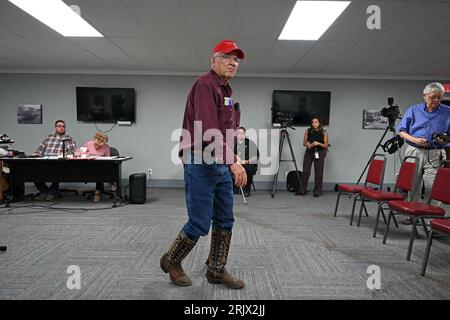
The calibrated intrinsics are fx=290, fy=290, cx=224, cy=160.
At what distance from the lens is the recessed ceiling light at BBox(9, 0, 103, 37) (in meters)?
2.99

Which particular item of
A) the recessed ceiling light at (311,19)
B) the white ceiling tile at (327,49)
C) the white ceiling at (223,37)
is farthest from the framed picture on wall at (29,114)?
the white ceiling tile at (327,49)

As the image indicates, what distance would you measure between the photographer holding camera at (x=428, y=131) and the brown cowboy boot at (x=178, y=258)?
92.0 inches

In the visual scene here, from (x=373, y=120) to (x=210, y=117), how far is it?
5.42 meters

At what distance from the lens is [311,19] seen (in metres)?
3.22

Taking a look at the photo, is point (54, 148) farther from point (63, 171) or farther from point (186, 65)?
point (186, 65)

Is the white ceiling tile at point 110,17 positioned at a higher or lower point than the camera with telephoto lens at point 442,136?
higher

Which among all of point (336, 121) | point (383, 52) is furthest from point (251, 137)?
point (383, 52)

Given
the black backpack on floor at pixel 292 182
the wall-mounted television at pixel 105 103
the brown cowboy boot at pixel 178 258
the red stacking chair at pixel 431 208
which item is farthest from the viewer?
the wall-mounted television at pixel 105 103

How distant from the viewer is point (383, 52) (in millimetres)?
4305

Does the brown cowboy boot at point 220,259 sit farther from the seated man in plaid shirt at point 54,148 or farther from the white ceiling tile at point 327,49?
the seated man in plaid shirt at point 54,148

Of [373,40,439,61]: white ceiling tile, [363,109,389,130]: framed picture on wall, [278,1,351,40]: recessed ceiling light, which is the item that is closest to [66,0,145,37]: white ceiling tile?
[278,1,351,40]: recessed ceiling light

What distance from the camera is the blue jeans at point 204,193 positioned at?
158 centimetres

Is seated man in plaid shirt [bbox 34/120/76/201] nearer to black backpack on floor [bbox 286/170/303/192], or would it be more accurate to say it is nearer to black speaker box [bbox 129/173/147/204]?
black speaker box [bbox 129/173/147/204]
